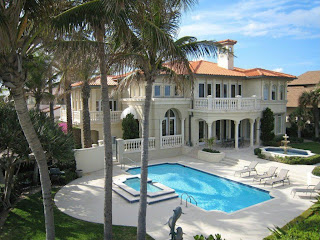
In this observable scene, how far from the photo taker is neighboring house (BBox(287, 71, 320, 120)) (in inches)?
1638

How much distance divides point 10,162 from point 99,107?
60.1 ft

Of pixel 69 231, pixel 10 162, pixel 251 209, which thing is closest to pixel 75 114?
pixel 10 162

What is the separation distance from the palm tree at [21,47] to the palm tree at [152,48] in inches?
113

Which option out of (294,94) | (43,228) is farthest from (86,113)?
(294,94)

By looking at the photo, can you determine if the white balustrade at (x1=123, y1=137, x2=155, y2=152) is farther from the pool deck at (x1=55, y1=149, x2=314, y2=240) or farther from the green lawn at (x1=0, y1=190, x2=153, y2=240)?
the green lawn at (x1=0, y1=190, x2=153, y2=240)

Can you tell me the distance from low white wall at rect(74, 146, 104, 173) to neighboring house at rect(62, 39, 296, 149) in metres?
6.29

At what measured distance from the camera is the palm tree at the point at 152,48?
29.4 feet

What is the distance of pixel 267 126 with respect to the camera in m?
29.5

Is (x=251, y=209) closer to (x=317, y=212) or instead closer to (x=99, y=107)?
(x=317, y=212)

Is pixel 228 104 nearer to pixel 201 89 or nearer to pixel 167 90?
pixel 201 89

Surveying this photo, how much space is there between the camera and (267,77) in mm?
30219

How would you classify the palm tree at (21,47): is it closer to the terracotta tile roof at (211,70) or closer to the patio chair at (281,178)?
the patio chair at (281,178)

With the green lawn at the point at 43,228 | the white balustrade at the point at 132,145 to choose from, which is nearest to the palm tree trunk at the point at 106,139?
the green lawn at the point at 43,228

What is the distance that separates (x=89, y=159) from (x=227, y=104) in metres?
14.3
